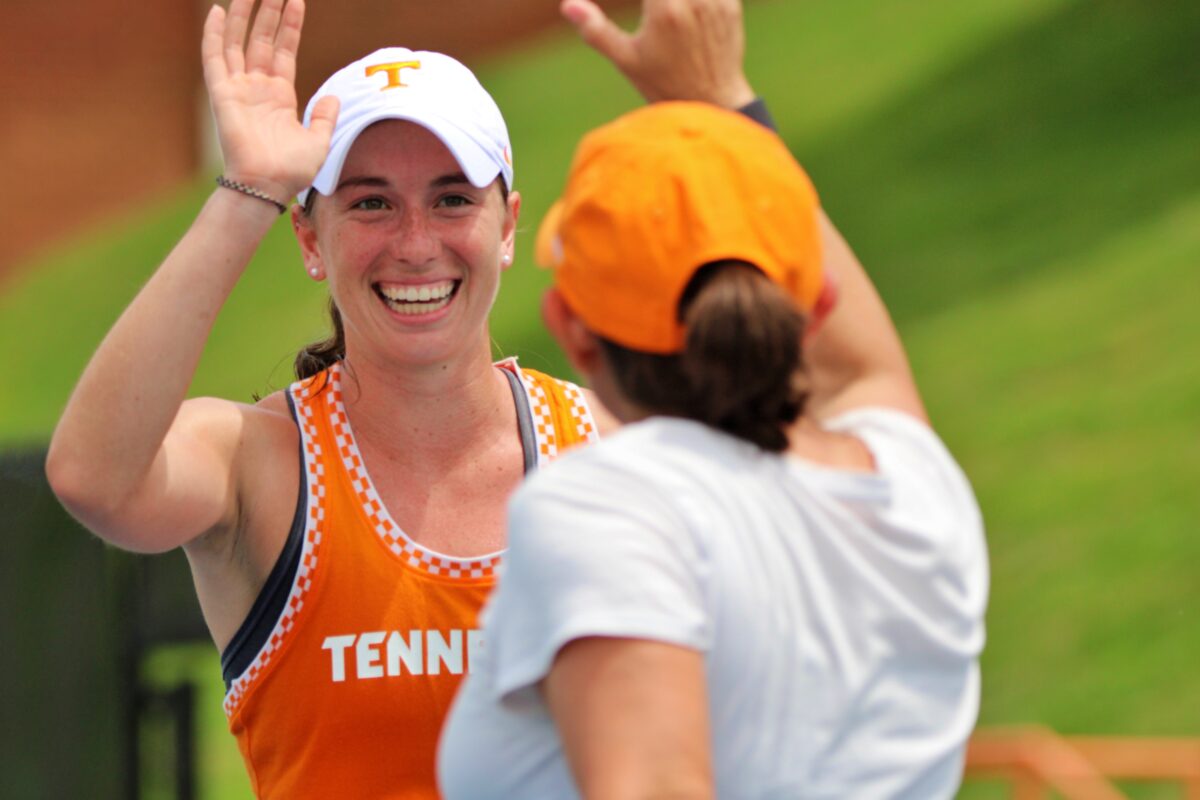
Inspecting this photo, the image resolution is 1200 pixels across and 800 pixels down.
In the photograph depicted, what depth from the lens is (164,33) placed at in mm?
11625

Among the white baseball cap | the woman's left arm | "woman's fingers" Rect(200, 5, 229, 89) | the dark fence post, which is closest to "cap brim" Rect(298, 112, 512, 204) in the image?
the white baseball cap

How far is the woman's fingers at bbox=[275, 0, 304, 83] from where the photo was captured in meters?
2.09

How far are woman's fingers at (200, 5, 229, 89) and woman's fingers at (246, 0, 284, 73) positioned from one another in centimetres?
4

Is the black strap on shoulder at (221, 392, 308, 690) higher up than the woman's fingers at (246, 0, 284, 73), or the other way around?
the woman's fingers at (246, 0, 284, 73)

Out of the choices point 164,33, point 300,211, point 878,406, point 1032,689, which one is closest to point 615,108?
point 164,33

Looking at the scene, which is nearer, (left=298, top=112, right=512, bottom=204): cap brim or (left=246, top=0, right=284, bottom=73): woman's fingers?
(left=246, top=0, right=284, bottom=73): woman's fingers

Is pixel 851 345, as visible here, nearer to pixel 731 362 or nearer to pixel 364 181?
pixel 731 362

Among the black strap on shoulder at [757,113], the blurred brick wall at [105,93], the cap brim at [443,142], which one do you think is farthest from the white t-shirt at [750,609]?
the blurred brick wall at [105,93]

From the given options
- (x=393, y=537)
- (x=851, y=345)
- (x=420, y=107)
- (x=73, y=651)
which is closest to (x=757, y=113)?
(x=851, y=345)

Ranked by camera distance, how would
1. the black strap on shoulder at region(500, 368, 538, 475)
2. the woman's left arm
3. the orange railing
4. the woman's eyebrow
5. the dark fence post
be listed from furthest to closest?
the orange railing
the dark fence post
the black strap on shoulder at region(500, 368, 538, 475)
the woman's eyebrow
the woman's left arm

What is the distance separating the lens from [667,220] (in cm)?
135

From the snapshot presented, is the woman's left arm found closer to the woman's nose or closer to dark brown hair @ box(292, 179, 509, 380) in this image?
the woman's nose

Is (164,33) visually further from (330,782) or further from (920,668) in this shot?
(920,668)

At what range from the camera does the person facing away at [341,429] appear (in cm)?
193
